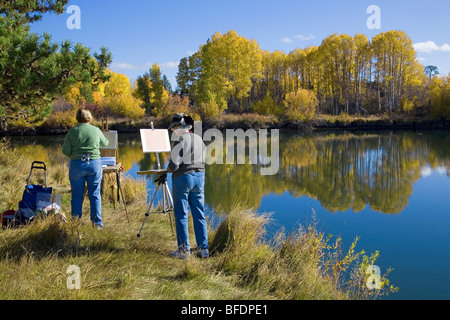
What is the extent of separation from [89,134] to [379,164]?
1388 centimetres

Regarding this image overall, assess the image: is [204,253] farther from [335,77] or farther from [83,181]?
[335,77]

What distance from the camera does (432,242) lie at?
6.31m

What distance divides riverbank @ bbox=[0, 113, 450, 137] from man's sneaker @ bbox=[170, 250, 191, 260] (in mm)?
32647

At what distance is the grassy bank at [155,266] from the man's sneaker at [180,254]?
70 mm

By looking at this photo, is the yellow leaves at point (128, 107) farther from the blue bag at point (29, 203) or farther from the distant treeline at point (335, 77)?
the blue bag at point (29, 203)

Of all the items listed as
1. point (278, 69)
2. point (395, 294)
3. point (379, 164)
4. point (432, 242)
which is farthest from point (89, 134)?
point (278, 69)

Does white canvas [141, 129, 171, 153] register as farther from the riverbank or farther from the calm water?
the riverbank

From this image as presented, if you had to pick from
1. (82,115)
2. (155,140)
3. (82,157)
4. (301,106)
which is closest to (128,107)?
(301,106)

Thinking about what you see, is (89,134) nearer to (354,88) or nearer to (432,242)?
(432,242)

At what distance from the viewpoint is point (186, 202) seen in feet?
12.9

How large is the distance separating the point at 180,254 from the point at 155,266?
36cm

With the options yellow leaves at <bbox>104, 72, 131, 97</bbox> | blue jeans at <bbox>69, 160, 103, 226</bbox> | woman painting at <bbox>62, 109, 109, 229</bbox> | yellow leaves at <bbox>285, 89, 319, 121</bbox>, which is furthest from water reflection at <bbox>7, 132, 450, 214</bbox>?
yellow leaves at <bbox>104, 72, 131, 97</bbox>

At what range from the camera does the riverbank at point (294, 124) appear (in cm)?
3628

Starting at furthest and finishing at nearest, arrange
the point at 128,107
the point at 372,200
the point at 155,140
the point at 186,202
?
the point at 128,107
the point at 372,200
the point at 155,140
the point at 186,202
